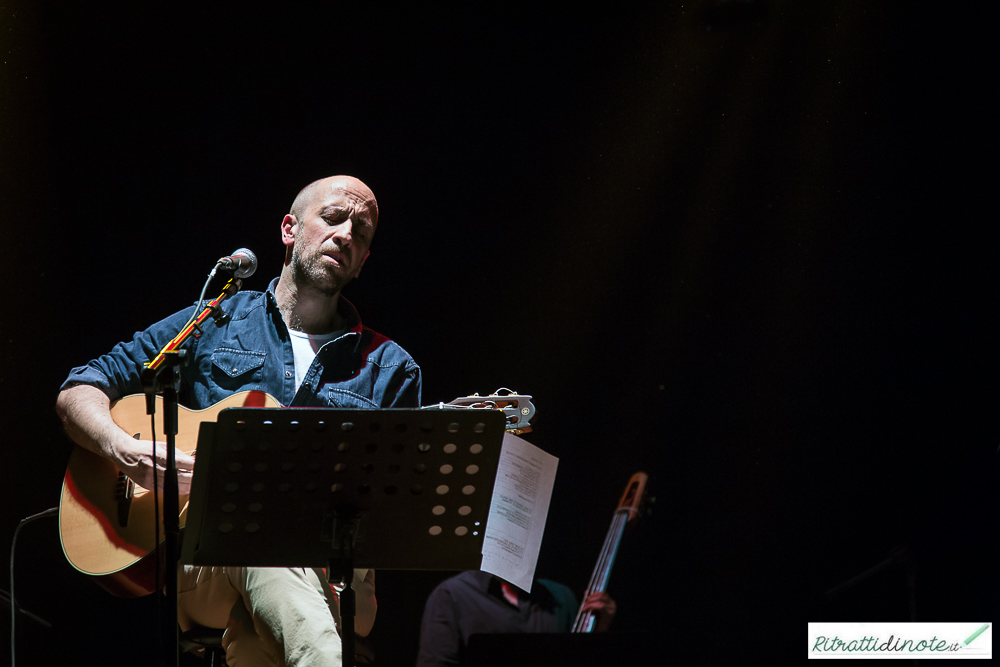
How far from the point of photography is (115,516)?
2496mm

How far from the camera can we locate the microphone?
7.36ft

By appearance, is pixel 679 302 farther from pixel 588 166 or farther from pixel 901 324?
pixel 901 324

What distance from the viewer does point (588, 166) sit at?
3.70m

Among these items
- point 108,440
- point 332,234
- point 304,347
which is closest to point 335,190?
point 332,234

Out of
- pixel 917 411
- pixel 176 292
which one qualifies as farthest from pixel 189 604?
pixel 917 411

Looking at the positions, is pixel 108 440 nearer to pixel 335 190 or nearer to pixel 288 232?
pixel 288 232

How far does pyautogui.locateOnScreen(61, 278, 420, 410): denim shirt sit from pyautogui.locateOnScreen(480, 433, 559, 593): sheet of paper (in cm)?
59

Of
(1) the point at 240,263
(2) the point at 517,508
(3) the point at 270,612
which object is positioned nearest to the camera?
(3) the point at 270,612

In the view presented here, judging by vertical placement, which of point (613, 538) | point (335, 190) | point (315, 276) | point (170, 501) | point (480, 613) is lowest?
point (480, 613)

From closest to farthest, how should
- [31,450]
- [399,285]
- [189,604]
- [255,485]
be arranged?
[255,485] < [189,604] < [31,450] < [399,285]

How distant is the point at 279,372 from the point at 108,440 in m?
0.61

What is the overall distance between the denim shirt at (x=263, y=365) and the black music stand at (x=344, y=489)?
1.00 metres

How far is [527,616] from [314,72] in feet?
7.57

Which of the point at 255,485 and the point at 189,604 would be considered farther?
the point at 189,604
